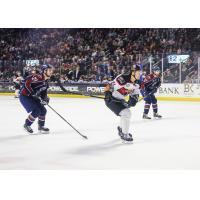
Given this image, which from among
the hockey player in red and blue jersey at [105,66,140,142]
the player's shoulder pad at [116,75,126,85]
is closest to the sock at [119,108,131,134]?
the hockey player in red and blue jersey at [105,66,140,142]

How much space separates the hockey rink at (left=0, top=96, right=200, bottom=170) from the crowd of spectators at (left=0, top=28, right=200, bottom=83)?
2.54ft

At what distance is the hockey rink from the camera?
12.3 ft

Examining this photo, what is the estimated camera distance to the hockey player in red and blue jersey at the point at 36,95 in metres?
4.97

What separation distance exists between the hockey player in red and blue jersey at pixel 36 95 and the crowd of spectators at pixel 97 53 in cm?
177

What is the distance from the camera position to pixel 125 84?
4375 millimetres

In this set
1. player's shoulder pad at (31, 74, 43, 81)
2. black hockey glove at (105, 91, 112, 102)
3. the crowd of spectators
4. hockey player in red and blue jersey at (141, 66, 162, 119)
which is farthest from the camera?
the crowd of spectators

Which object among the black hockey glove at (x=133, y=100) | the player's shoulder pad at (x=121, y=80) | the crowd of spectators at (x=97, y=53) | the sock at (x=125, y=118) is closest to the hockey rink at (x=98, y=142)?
the sock at (x=125, y=118)

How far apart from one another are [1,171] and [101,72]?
14.3ft

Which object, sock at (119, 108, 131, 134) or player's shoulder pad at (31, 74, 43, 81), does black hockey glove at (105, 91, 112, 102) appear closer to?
sock at (119, 108, 131, 134)

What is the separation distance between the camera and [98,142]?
182 inches

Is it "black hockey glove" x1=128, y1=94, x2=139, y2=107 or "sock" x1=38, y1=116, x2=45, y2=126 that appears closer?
"black hockey glove" x1=128, y1=94, x2=139, y2=107

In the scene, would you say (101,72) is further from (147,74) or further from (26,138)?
(26,138)

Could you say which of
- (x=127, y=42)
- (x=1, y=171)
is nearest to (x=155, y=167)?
(x=1, y=171)
